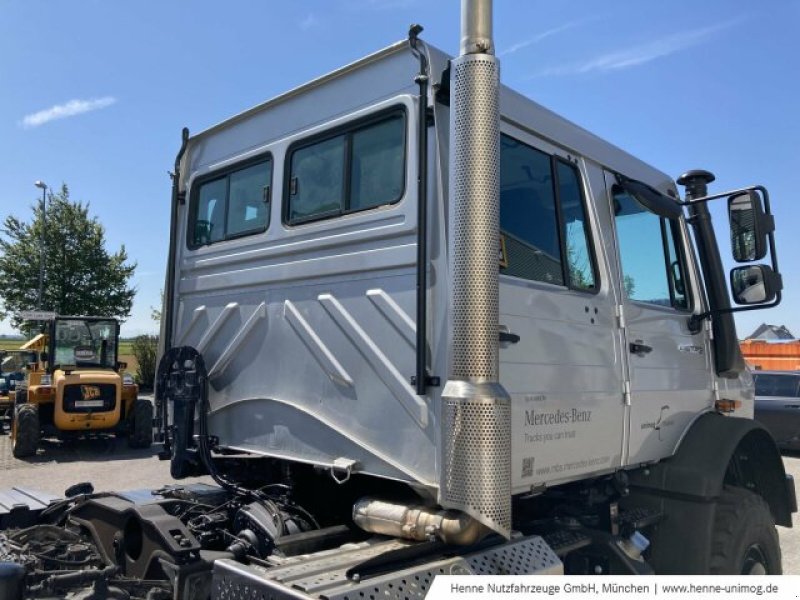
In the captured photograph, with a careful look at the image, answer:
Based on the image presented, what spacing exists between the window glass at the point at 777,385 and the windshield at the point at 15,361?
1695 cm

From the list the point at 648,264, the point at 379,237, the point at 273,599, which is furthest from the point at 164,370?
the point at 648,264

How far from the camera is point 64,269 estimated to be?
84.0 ft

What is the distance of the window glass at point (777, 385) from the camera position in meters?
12.9

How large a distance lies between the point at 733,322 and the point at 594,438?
1827mm

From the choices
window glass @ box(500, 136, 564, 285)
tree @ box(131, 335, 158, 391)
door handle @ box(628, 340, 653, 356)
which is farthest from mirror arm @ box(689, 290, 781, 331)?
tree @ box(131, 335, 158, 391)

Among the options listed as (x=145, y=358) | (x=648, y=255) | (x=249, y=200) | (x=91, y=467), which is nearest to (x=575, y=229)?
(x=648, y=255)

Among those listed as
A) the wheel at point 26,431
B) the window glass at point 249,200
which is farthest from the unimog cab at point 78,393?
the window glass at point 249,200

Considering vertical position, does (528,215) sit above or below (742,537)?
above

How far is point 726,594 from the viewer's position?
8.72 ft

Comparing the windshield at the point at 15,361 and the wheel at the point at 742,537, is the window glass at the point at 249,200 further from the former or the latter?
the windshield at the point at 15,361

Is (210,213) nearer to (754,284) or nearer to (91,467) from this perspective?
(754,284)

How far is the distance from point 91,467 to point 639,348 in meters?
10.5

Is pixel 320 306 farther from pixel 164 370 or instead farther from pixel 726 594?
pixel 726 594

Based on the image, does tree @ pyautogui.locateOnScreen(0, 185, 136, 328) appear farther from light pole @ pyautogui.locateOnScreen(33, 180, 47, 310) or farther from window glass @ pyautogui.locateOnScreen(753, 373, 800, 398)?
window glass @ pyautogui.locateOnScreen(753, 373, 800, 398)
